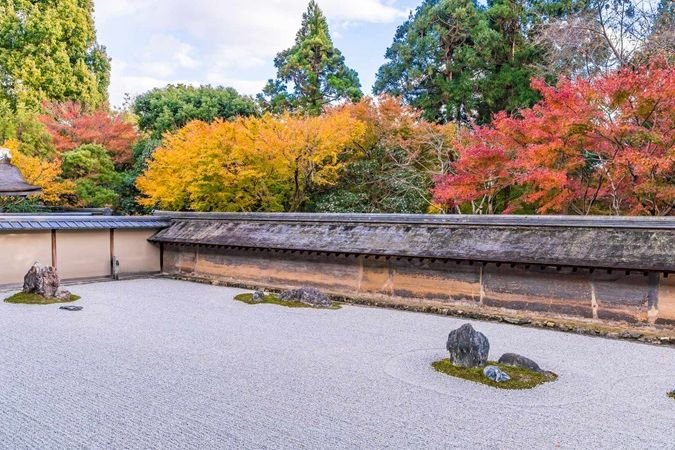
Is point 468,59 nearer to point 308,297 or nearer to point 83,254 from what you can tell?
point 308,297

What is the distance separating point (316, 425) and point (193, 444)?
1.01 meters

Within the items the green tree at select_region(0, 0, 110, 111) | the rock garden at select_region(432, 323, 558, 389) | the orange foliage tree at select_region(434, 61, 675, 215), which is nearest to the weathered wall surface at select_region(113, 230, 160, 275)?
the orange foliage tree at select_region(434, 61, 675, 215)

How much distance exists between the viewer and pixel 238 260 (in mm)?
12453

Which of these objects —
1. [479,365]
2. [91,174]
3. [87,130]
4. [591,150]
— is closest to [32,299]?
[479,365]

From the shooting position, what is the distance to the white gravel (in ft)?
13.3

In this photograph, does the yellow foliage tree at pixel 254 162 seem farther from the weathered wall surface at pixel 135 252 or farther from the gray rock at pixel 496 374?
the gray rock at pixel 496 374

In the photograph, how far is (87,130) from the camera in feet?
69.8

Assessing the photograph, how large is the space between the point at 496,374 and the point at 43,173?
59.4 feet

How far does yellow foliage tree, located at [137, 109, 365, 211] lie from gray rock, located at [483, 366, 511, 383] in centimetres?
1017

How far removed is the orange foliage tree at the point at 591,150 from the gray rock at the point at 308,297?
15.1ft

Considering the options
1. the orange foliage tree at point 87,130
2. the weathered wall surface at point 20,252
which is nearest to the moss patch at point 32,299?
the weathered wall surface at point 20,252

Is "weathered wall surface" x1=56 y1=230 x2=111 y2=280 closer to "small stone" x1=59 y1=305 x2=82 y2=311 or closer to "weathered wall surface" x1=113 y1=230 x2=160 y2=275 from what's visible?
"weathered wall surface" x1=113 y1=230 x2=160 y2=275

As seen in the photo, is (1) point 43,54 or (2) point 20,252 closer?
(2) point 20,252

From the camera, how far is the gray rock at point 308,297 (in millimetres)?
9859
